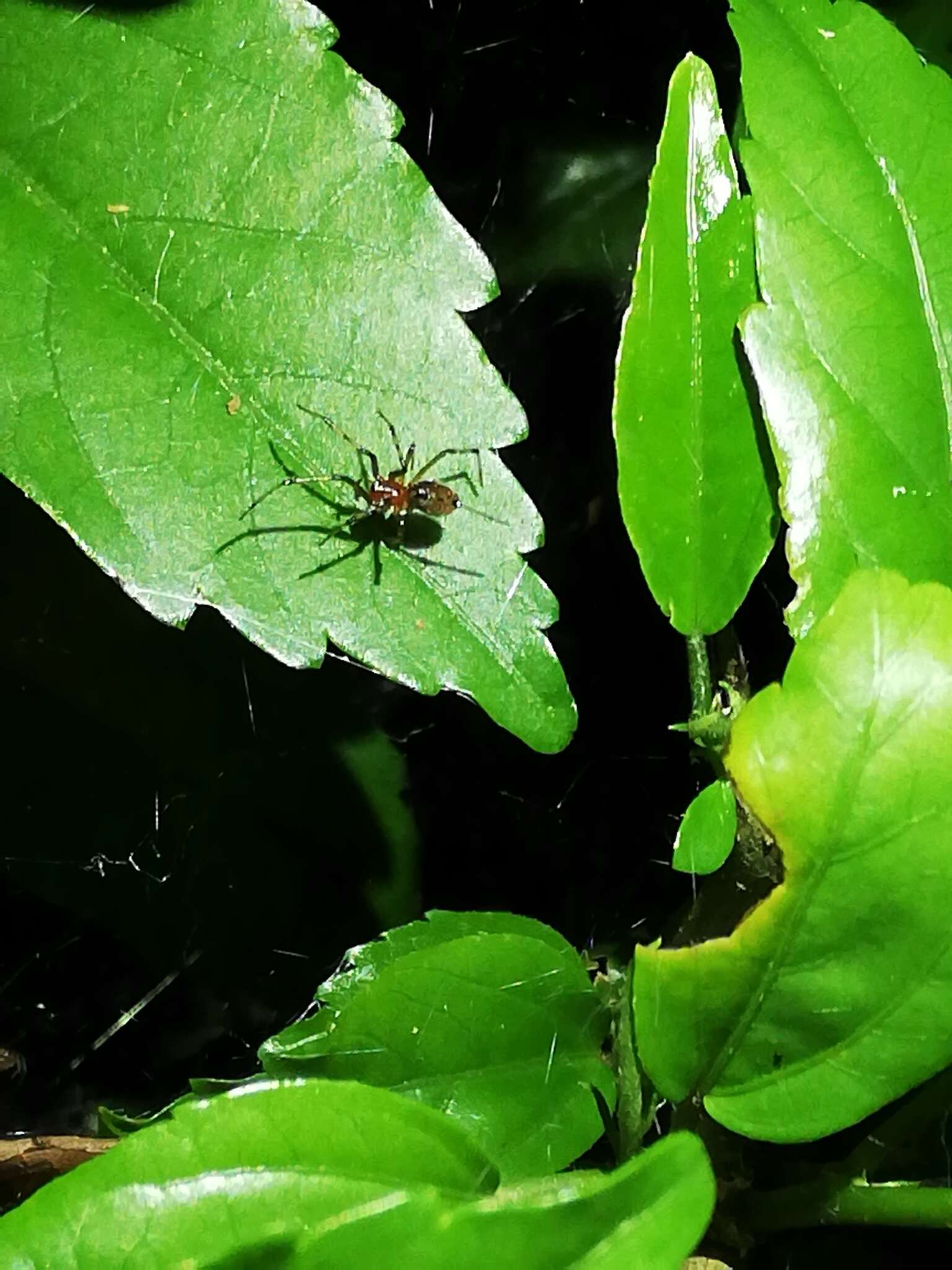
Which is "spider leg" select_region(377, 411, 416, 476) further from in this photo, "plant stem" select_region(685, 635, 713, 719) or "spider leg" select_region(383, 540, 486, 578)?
"plant stem" select_region(685, 635, 713, 719)

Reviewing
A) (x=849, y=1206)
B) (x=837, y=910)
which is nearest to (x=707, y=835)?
(x=837, y=910)

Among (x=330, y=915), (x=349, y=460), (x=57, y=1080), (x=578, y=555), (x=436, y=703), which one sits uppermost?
(x=349, y=460)

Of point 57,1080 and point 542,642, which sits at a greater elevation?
point 542,642

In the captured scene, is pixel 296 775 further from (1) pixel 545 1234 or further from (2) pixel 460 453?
(1) pixel 545 1234

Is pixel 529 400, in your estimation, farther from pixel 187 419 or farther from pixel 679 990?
pixel 679 990

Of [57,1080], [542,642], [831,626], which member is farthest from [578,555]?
[57,1080]

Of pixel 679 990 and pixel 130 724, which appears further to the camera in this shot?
pixel 130 724
